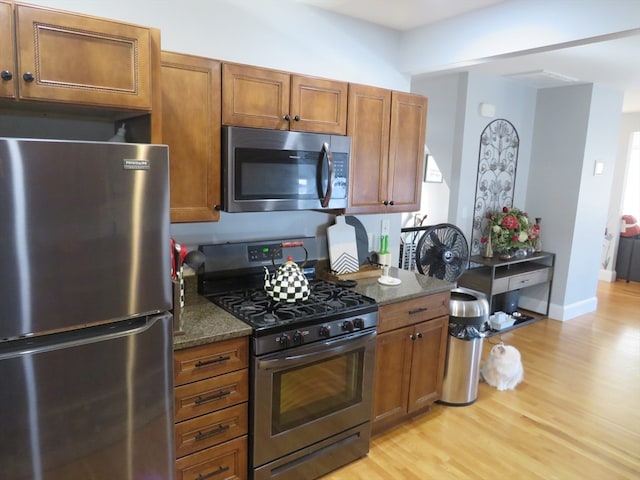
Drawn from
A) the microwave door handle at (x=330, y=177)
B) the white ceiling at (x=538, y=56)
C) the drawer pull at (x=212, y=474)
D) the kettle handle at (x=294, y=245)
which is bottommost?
the drawer pull at (x=212, y=474)

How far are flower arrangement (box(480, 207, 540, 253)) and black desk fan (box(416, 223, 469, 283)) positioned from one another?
4.88ft

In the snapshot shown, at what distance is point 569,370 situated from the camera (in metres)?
3.79

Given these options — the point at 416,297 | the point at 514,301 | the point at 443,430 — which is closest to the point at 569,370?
the point at 514,301

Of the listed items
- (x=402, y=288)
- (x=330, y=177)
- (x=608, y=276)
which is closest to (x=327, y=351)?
(x=402, y=288)

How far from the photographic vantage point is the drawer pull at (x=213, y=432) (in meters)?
1.93

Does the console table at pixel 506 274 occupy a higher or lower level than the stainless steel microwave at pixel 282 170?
lower

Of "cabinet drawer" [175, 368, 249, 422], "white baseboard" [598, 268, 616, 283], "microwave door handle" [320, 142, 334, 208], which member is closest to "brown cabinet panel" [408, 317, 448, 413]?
"microwave door handle" [320, 142, 334, 208]

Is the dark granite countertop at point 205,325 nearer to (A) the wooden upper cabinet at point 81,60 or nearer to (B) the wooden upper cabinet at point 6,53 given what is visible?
(A) the wooden upper cabinet at point 81,60

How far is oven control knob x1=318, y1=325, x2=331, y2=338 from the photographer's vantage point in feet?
7.11

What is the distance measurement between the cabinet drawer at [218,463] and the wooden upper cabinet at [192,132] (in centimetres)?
104

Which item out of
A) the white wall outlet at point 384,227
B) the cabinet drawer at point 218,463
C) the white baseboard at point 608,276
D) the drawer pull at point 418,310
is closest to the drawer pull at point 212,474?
the cabinet drawer at point 218,463

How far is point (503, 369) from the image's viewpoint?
3406 millimetres

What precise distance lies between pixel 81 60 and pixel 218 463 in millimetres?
1735

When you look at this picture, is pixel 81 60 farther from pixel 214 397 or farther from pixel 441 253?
pixel 441 253
